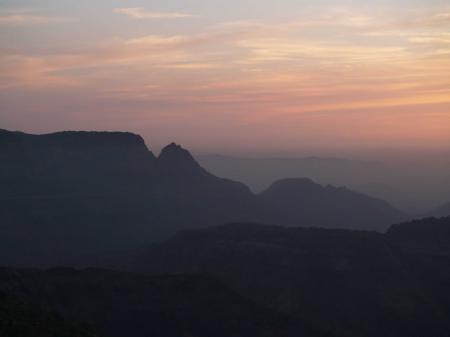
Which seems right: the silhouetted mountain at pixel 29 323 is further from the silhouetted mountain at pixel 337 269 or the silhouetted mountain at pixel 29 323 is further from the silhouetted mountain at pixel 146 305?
the silhouetted mountain at pixel 337 269

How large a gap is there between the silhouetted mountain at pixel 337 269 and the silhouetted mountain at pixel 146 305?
19486mm

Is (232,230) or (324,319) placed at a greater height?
(232,230)

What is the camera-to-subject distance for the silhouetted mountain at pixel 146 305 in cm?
7662

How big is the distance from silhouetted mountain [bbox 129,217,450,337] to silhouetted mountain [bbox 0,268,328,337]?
1949cm

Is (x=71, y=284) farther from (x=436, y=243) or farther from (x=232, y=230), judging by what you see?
(x=436, y=243)

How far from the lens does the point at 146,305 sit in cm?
8050

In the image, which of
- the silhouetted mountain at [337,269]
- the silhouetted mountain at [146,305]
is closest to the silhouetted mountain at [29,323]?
the silhouetted mountain at [146,305]

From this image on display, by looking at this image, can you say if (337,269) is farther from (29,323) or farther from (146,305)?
(29,323)

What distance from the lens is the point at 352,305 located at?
107 m

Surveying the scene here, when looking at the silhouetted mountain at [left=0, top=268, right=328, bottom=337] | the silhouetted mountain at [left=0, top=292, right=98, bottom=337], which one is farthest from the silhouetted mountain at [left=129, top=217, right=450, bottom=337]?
the silhouetted mountain at [left=0, top=292, right=98, bottom=337]

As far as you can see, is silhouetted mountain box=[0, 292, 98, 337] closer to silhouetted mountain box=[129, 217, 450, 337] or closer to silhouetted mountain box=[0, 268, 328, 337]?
silhouetted mountain box=[0, 268, 328, 337]

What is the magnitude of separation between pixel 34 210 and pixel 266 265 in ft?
302

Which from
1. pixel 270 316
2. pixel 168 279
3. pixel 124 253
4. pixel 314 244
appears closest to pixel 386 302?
pixel 314 244

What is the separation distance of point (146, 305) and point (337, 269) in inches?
1795
